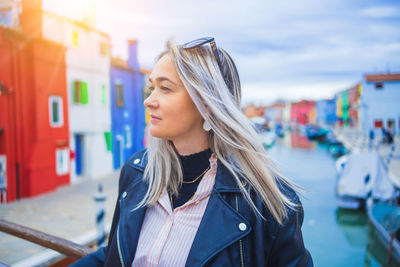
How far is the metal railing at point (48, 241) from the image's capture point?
1.13m

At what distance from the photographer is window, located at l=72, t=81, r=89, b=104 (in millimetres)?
5449

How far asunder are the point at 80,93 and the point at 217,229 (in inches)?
212

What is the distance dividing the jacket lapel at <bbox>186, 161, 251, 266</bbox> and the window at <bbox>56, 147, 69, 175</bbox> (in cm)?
552

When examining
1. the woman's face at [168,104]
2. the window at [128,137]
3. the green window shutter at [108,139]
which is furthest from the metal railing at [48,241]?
the window at [128,137]

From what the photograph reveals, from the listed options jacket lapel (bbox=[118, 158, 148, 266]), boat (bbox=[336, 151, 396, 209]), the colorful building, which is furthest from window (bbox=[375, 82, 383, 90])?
the colorful building

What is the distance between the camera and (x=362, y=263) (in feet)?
19.3

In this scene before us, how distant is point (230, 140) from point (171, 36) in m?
0.37

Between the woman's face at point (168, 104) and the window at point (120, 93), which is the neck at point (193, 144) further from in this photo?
A: the window at point (120, 93)

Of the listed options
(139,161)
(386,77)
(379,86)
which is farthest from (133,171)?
(386,77)

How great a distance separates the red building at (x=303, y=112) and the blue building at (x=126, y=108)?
52837mm

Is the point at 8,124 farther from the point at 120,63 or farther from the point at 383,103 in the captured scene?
the point at 383,103

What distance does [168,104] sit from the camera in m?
0.90

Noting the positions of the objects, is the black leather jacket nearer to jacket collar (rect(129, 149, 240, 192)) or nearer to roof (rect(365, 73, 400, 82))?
jacket collar (rect(129, 149, 240, 192))

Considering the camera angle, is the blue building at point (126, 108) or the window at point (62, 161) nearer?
the blue building at point (126, 108)
